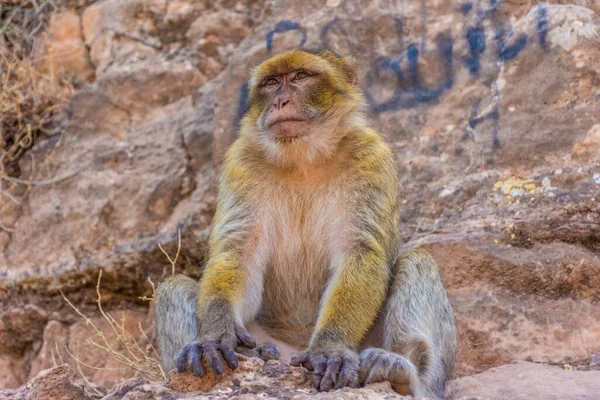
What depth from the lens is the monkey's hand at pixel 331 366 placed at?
135 inches

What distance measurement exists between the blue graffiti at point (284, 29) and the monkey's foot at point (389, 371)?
3329 mm

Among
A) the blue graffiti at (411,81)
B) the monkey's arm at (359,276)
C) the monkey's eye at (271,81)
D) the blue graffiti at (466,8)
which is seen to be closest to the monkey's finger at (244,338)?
the monkey's arm at (359,276)

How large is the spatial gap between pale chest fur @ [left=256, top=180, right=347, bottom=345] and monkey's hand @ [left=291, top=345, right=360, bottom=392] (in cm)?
73

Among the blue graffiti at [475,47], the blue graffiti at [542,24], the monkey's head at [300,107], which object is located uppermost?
the blue graffiti at [542,24]

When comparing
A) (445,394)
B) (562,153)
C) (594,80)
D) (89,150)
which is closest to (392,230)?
(445,394)

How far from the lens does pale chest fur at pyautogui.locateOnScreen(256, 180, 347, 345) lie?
4.33 metres

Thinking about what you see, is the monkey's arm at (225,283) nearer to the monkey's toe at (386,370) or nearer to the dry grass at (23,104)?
the monkey's toe at (386,370)

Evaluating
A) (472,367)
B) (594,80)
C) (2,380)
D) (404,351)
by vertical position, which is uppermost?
(594,80)

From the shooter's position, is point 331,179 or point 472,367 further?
point 472,367

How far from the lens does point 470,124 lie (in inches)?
232

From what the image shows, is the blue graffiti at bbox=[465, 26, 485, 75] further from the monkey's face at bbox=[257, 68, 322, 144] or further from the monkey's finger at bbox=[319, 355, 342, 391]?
the monkey's finger at bbox=[319, 355, 342, 391]

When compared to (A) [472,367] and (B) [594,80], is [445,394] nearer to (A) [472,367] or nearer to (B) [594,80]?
(A) [472,367]

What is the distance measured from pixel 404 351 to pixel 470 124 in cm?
228

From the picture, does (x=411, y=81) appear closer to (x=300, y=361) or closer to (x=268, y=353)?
(x=268, y=353)
